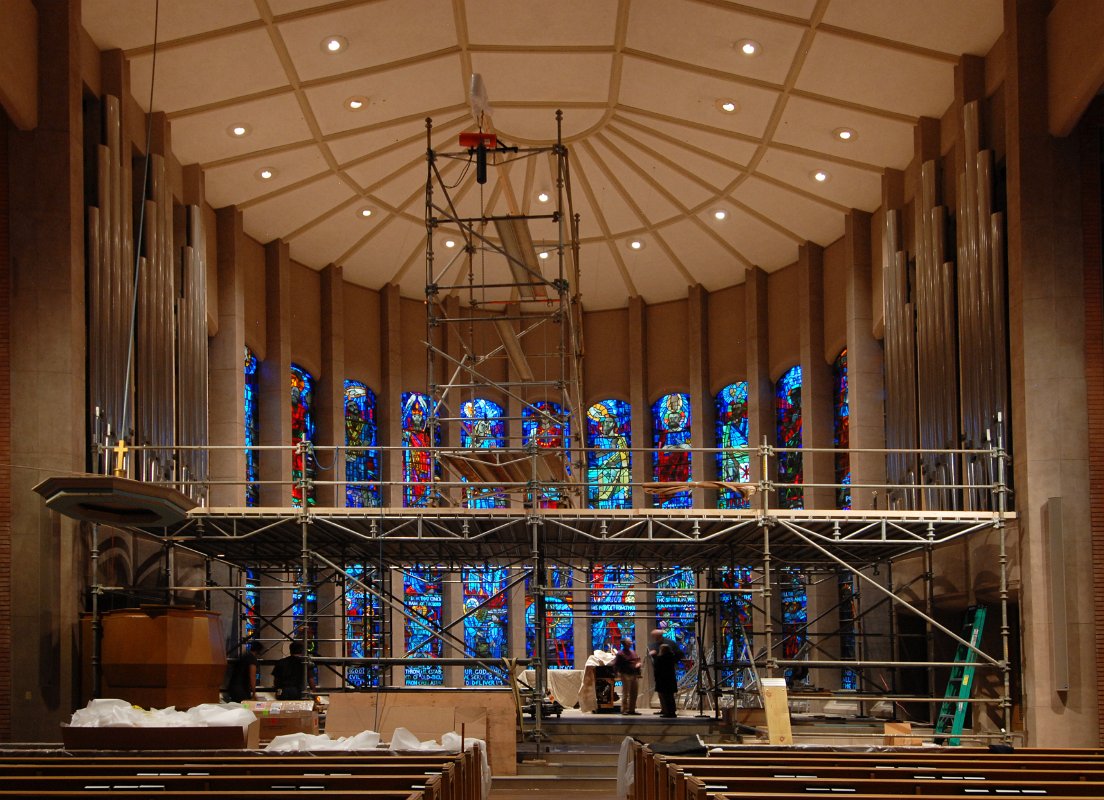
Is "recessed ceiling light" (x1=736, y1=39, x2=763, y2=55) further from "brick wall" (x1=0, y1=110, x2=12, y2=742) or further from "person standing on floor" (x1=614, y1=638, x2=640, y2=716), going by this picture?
"brick wall" (x1=0, y1=110, x2=12, y2=742)

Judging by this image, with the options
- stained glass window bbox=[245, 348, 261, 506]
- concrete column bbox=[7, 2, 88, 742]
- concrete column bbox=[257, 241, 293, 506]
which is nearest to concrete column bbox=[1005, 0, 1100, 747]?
concrete column bbox=[7, 2, 88, 742]

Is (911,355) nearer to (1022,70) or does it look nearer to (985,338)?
(985,338)

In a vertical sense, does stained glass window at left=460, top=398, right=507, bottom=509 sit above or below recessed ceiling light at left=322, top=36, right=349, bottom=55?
below

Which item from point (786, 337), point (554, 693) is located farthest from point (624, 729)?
point (786, 337)

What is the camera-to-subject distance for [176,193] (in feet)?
65.1

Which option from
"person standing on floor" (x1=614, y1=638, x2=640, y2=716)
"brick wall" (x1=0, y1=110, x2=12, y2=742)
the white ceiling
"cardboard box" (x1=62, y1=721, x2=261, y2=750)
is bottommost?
"person standing on floor" (x1=614, y1=638, x2=640, y2=716)

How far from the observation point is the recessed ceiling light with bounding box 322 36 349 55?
17.8 metres

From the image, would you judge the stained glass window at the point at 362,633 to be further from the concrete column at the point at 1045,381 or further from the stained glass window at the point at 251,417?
the concrete column at the point at 1045,381

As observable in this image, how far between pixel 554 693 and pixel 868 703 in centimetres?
467

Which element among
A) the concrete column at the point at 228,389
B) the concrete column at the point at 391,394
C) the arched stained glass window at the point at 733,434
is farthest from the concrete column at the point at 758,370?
the concrete column at the point at 228,389

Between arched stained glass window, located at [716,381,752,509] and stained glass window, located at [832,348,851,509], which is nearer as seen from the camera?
stained glass window, located at [832,348,851,509]

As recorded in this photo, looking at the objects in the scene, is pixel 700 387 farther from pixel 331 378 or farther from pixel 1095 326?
pixel 1095 326

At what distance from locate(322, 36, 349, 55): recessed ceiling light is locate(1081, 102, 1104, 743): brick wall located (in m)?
9.05

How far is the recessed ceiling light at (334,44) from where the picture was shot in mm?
17797
